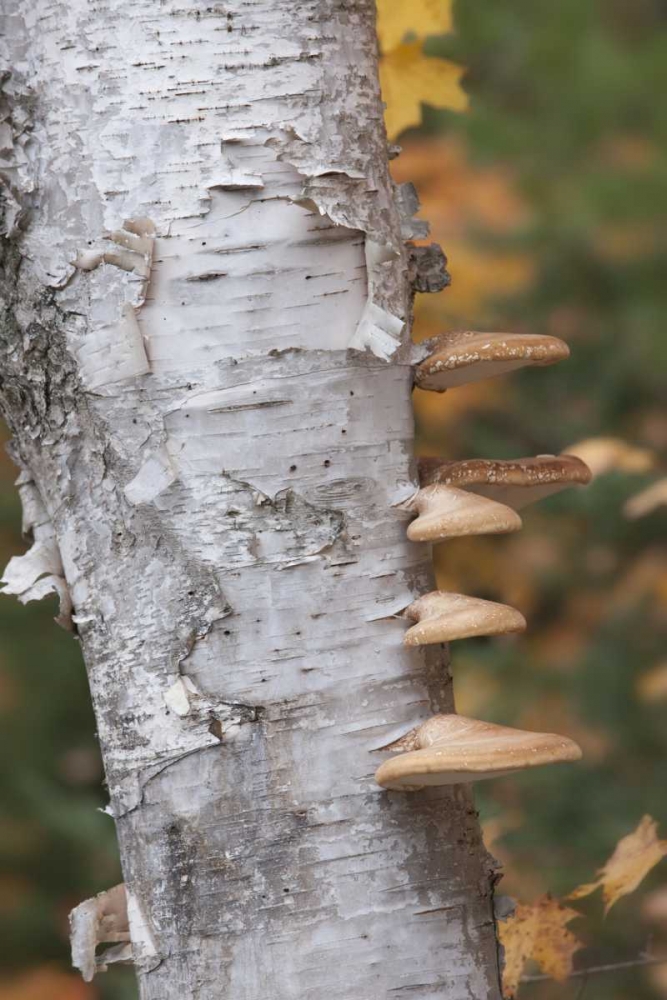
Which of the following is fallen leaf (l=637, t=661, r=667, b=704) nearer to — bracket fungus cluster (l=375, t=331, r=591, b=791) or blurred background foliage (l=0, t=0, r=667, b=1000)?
blurred background foliage (l=0, t=0, r=667, b=1000)

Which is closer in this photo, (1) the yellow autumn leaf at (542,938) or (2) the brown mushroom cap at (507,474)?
(2) the brown mushroom cap at (507,474)

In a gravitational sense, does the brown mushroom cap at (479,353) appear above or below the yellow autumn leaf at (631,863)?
above

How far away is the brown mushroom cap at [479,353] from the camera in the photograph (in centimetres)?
161

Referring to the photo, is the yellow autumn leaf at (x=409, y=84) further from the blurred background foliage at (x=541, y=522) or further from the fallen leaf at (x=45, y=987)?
the fallen leaf at (x=45, y=987)

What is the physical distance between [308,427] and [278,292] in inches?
7.3

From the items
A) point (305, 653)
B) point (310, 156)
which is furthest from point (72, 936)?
point (310, 156)

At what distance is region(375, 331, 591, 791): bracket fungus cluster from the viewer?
1.36 meters

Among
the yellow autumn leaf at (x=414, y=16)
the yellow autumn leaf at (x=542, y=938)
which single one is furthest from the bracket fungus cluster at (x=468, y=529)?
the yellow autumn leaf at (x=414, y=16)

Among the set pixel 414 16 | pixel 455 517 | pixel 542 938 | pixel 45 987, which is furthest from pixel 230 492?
pixel 45 987

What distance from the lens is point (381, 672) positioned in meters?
1.50

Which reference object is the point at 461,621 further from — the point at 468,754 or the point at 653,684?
the point at 653,684

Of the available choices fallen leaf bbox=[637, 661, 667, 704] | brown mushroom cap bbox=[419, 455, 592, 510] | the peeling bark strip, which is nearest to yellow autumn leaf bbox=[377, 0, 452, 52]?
the peeling bark strip

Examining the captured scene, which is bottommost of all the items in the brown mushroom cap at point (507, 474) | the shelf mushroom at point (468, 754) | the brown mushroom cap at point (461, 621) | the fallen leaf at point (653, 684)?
the fallen leaf at point (653, 684)

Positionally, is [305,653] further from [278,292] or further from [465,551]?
[465,551]
